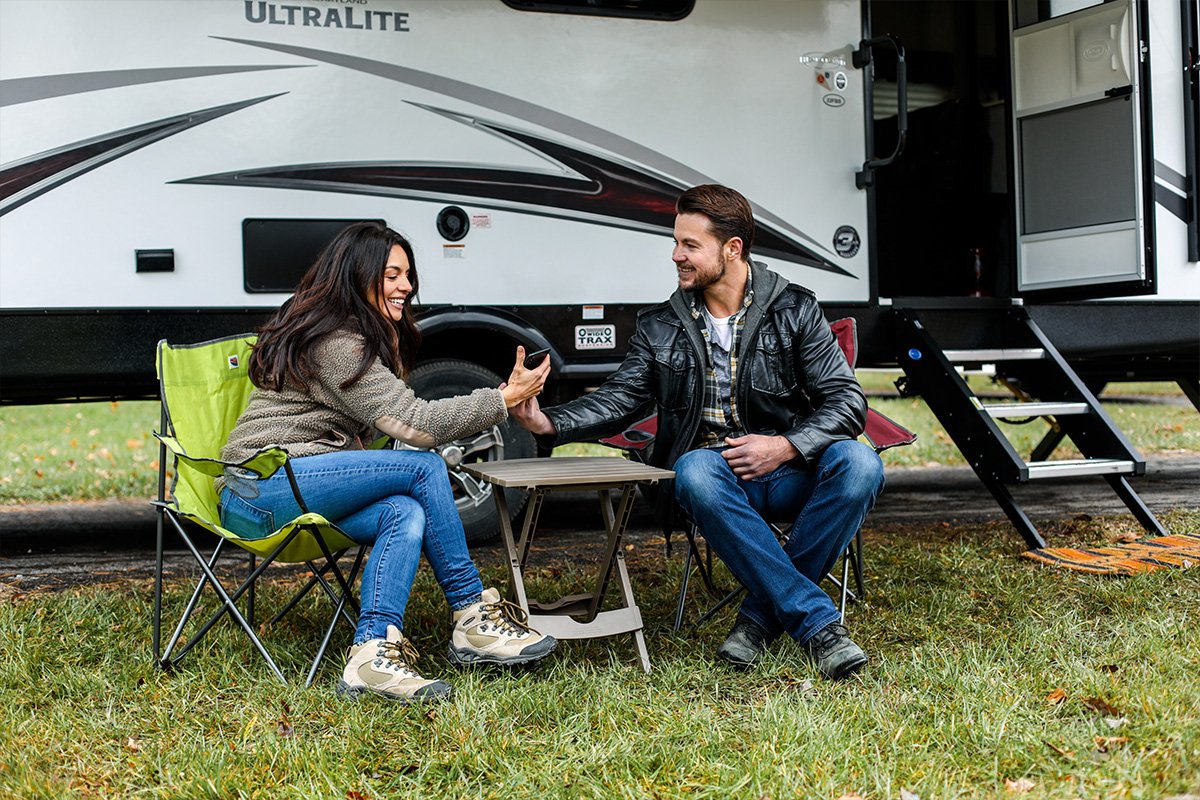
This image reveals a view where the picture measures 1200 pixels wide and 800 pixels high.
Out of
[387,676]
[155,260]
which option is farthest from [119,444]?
[387,676]

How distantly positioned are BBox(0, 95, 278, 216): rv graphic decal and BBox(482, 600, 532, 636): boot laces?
247 cm

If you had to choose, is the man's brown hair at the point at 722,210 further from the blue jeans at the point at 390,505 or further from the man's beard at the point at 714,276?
the blue jeans at the point at 390,505

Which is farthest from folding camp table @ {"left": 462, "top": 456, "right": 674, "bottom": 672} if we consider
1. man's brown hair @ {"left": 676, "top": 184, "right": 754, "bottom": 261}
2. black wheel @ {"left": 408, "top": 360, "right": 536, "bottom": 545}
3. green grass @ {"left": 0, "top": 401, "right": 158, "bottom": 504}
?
green grass @ {"left": 0, "top": 401, "right": 158, "bottom": 504}

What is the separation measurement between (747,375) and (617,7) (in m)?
2.24

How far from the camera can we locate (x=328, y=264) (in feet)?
10.1

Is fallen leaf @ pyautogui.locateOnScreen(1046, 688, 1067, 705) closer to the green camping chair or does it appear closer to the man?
the man

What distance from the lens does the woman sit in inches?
112

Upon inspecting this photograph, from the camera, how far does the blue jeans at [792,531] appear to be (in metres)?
2.99

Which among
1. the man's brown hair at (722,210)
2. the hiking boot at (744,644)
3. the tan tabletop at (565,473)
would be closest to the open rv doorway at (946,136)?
the man's brown hair at (722,210)

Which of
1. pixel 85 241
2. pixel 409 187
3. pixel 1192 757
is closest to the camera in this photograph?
pixel 1192 757

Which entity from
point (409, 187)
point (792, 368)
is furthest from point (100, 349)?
point (792, 368)

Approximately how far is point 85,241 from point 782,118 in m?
2.82

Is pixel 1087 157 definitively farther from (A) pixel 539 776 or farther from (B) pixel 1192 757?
(A) pixel 539 776

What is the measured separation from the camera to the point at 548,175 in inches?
190
